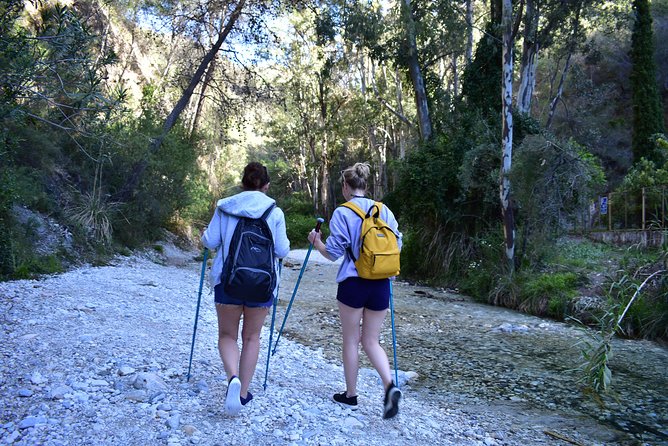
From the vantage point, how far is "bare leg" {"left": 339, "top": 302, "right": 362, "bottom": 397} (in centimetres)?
440

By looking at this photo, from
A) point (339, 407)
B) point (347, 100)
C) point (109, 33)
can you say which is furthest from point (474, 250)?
point (347, 100)

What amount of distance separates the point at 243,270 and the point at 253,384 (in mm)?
1647

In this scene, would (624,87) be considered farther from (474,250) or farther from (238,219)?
(238,219)

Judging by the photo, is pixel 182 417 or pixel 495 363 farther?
pixel 495 363

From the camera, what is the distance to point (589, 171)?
11.8 metres

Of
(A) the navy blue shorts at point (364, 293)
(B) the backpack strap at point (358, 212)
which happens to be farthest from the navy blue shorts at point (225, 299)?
(B) the backpack strap at point (358, 212)

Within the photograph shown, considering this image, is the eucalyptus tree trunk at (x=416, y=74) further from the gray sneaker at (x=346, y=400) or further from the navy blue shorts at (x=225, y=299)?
the navy blue shorts at (x=225, y=299)

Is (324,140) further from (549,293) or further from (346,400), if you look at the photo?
(346,400)

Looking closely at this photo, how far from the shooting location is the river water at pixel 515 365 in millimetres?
5527

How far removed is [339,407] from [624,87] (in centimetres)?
3253

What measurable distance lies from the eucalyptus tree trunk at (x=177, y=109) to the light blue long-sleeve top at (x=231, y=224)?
13.2 meters

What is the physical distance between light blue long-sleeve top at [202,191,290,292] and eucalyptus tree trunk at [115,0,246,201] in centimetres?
1320

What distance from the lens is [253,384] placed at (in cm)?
514

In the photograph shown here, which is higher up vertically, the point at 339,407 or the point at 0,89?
the point at 0,89
